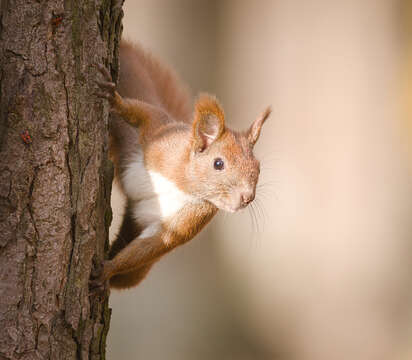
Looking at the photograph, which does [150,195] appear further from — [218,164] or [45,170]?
[45,170]

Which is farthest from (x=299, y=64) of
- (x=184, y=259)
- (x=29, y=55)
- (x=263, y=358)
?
(x=29, y=55)

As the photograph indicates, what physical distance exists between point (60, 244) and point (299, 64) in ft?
9.09

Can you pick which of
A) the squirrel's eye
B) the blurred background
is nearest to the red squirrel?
the squirrel's eye

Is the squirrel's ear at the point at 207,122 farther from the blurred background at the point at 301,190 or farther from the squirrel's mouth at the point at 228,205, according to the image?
the blurred background at the point at 301,190

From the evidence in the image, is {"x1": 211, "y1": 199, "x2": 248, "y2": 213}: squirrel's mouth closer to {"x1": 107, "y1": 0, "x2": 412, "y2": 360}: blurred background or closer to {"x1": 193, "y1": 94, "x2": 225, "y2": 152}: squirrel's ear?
{"x1": 193, "y1": 94, "x2": 225, "y2": 152}: squirrel's ear

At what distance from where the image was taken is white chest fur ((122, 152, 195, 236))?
2422 mm

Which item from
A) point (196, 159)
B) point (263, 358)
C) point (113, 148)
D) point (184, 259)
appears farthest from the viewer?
point (263, 358)

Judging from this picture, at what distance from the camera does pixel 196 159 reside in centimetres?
237

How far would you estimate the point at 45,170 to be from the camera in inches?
68.5

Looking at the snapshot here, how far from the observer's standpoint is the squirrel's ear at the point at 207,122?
7.52 ft

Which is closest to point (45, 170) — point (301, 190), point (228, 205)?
point (228, 205)

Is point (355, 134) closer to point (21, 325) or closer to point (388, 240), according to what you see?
point (388, 240)

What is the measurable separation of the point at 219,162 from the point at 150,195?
1.15 feet

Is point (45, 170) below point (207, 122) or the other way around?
below
